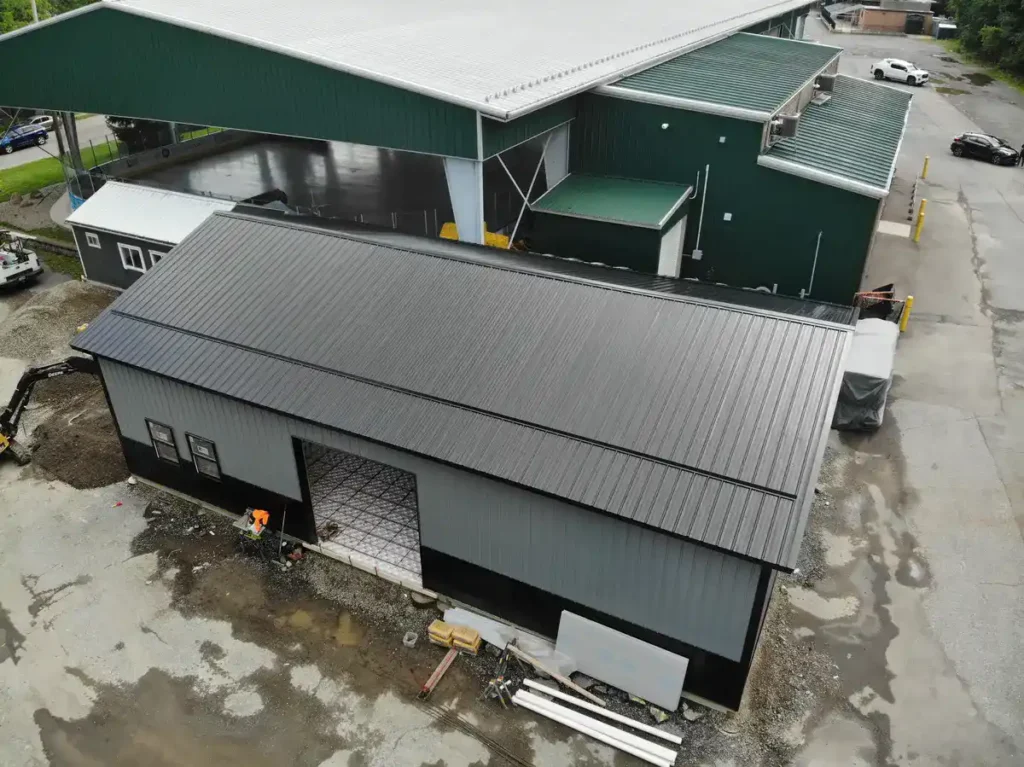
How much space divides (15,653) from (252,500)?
5.24 m

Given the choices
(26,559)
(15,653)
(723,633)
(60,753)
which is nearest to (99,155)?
(26,559)

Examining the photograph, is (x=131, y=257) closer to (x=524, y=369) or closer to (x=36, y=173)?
(x=36, y=173)

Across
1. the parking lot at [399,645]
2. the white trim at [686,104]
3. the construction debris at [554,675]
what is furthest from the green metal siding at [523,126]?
the construction debris at [554,675]

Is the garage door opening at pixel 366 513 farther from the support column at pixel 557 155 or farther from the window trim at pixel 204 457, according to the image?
the support column at pixel 557 155

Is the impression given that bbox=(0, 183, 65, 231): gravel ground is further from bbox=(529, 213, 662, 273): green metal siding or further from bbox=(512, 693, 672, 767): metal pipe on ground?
bbox=(512, 693, 672, 767): metal pipe on ground

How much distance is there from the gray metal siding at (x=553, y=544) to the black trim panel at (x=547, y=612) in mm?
156

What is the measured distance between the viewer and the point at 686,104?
2500cm

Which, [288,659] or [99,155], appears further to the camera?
[99,155]

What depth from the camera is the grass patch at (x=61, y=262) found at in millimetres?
31359

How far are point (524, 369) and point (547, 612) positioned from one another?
467cm

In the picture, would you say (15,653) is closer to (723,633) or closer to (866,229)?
(723,633)

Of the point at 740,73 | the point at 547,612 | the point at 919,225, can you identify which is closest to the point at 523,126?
the point at 740,73

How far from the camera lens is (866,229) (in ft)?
77.0

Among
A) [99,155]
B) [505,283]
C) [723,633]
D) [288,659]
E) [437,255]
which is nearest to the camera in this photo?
[723,633]
